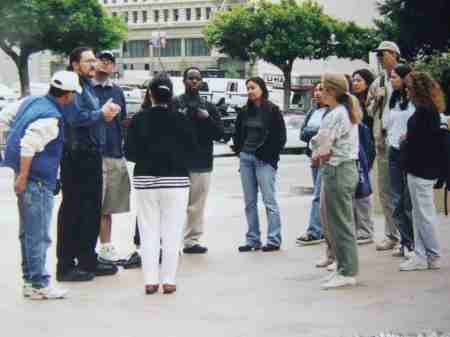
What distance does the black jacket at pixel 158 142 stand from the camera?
8.40 meters

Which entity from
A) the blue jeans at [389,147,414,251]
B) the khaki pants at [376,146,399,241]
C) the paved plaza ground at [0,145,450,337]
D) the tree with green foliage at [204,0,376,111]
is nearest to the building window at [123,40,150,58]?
the tree with green foliage at [204,0,376,111]

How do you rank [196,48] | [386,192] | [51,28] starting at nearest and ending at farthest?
[386,192]
[51,28]
[196,48]

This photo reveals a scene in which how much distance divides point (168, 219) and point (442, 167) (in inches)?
99.6

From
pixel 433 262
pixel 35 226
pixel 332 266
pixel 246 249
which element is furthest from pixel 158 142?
pixel 433 262

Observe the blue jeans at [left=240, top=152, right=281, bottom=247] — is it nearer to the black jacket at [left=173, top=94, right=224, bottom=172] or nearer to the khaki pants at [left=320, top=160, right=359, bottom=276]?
the black jacket at [left=173, top=94, right=224, bottom=172]

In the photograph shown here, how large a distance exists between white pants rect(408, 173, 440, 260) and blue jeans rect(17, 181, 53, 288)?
10.7 ft

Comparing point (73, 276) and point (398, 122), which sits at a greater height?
point (398, 122)

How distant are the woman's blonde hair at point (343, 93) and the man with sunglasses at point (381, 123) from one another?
1.61 metres

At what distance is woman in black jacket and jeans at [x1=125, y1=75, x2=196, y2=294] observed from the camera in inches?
331

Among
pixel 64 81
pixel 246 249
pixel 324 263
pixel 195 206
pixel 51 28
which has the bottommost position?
pixel 246 249

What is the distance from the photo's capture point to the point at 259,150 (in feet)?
34.4

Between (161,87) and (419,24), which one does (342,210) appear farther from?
(419,24)

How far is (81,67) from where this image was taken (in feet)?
29.8

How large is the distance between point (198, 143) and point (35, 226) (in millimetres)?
2765
